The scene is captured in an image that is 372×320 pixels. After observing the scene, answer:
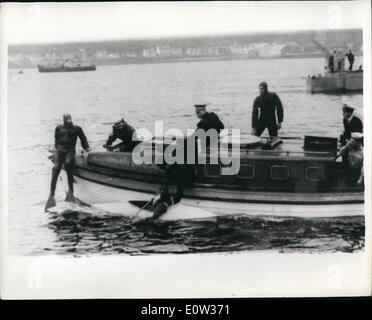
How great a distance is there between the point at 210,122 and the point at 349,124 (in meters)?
0.69

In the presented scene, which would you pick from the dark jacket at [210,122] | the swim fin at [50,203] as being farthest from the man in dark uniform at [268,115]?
the swim fin at [50,203]

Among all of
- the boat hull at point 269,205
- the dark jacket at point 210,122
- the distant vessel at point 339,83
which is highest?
the distant vessel at point 339,83

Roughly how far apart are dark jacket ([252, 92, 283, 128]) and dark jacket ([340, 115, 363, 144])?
32 cm

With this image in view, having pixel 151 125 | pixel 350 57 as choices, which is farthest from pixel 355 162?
pixel 151 125

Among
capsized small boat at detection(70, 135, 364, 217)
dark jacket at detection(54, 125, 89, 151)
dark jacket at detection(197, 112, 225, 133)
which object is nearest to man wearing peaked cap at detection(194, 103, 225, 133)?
dark jacket at detection(197, 112, 225, 133)

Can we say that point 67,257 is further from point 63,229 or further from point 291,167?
point 291,167

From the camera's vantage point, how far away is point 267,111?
275 centimetres

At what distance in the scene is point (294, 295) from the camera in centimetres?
268

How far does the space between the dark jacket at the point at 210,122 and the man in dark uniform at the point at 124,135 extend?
0.34m

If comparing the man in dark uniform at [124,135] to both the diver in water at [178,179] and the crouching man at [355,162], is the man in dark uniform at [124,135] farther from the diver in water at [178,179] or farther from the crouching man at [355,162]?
the crouching man at [355,162]

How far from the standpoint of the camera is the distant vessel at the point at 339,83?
2754mm

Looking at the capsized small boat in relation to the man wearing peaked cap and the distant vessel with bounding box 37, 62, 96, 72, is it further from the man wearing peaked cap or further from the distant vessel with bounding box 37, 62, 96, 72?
the distant vessel with bounding box 37, 62, 96, 72

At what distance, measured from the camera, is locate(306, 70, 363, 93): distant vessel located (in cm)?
275
